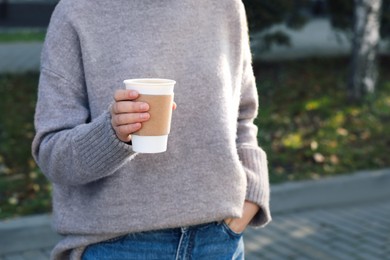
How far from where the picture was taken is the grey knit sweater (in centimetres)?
195

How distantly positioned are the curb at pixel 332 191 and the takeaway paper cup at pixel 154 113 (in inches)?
174

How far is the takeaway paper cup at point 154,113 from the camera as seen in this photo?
1642mm

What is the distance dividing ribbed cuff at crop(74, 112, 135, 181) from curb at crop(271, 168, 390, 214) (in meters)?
4.23

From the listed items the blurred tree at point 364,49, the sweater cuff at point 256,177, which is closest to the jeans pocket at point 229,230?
the sweater cuff at point 256,177

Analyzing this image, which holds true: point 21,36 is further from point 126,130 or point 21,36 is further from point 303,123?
point 126,130

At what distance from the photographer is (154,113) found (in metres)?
1.66

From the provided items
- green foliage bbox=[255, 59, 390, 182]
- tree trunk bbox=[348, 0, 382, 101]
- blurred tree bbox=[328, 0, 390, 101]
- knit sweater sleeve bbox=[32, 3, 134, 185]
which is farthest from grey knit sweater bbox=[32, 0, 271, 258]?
tree trunk bbox=[348, 0, 382, 101]

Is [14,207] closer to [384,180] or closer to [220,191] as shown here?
[384,180]

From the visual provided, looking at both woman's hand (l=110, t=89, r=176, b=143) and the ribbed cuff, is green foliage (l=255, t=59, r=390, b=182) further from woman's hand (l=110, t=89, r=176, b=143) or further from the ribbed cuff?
woman's hand (l=110, t=89, r=176, b=143)

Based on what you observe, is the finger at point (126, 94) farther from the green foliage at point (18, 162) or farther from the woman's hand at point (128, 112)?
the green foliage at point (18, 162)

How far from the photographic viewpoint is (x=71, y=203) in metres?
2.02

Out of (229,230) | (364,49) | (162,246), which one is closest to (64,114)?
(162,246)

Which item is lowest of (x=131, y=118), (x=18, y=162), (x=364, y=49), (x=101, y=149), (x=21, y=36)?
(x=21, y=36)

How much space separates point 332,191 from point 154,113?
4.85 m
